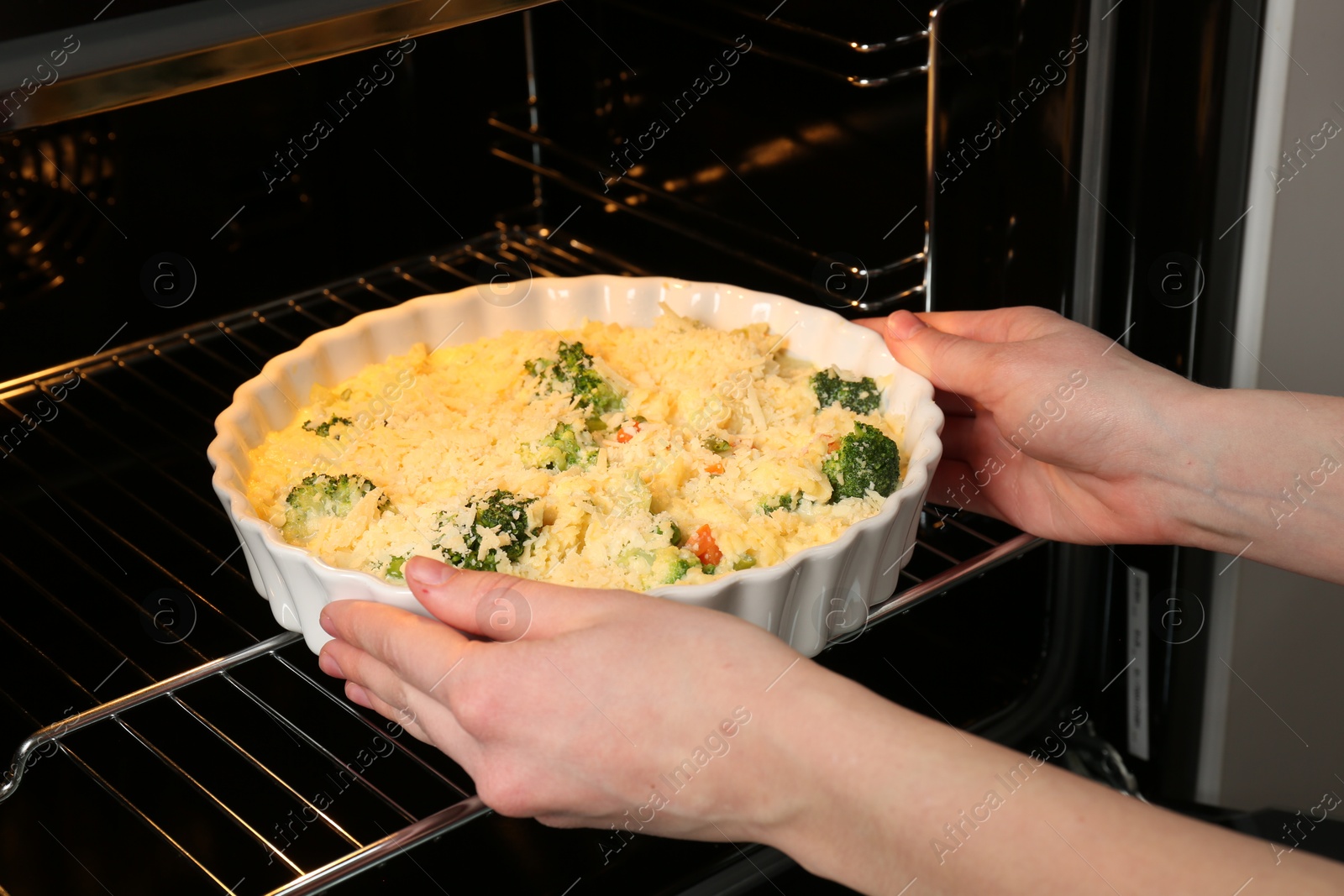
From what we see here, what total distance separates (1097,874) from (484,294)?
0.88 m

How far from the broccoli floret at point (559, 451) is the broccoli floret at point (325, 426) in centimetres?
A: 19

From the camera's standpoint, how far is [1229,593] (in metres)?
1.33

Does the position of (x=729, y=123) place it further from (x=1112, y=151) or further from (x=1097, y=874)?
(x=1097, y=874)

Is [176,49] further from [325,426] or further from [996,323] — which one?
[996,323]

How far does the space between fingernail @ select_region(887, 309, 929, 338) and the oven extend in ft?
0.36

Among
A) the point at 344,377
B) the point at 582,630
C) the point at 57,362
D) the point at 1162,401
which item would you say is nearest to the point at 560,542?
the point at 582,630

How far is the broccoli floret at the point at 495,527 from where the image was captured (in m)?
0.96

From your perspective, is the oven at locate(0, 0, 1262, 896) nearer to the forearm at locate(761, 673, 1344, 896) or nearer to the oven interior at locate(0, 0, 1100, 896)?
the oven interior at locate(0, 0, 1100, 896)
